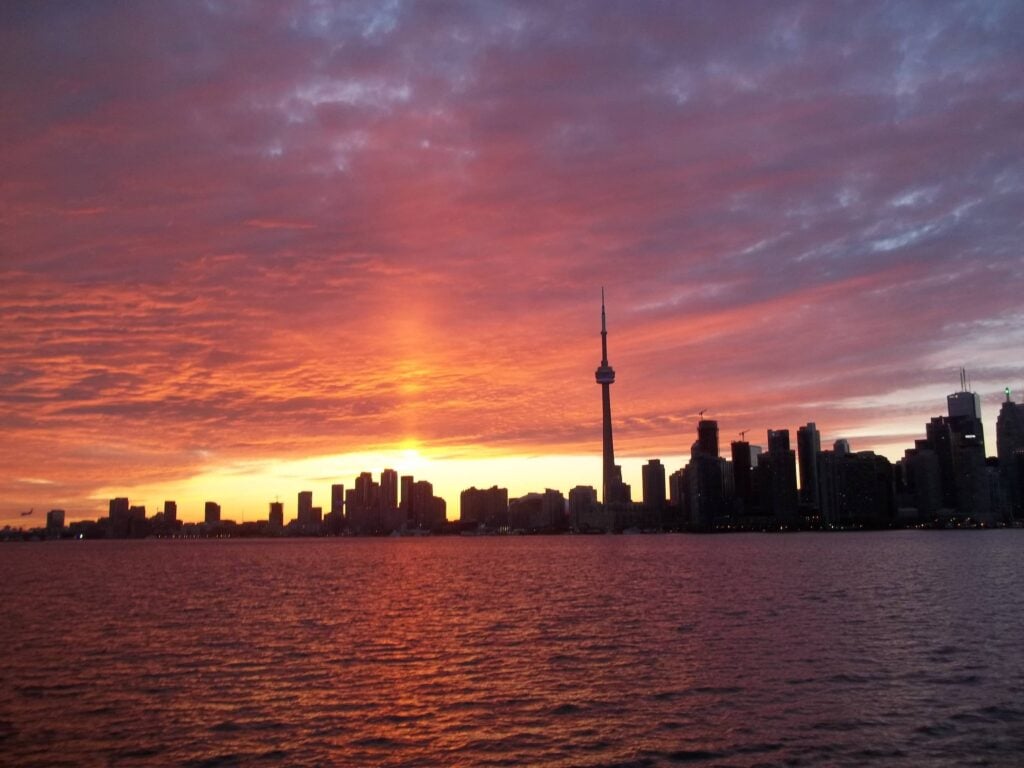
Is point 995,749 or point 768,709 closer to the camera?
point 995,749

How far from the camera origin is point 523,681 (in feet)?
175

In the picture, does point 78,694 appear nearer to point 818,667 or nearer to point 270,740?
point 270,740

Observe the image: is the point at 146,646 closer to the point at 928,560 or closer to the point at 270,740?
the point at 270,740

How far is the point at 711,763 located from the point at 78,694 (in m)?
37.7

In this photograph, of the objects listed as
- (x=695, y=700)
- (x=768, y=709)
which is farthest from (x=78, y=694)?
(x=768, y=709)

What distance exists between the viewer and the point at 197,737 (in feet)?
133

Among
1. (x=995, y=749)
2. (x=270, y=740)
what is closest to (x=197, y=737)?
(x=270, y=740)

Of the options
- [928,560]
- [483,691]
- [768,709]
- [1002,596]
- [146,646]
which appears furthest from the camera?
[928,560]

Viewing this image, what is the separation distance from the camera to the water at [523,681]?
126 feet

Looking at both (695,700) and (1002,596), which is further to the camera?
(1002,596)

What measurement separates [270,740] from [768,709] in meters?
25.5

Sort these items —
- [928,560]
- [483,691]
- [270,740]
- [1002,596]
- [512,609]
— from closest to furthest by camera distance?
[270,740] → [483,691] → [512,609] → [1002,596] → [928,560]

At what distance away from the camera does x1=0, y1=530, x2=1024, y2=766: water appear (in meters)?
38.5

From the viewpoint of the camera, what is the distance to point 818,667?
5622cm
